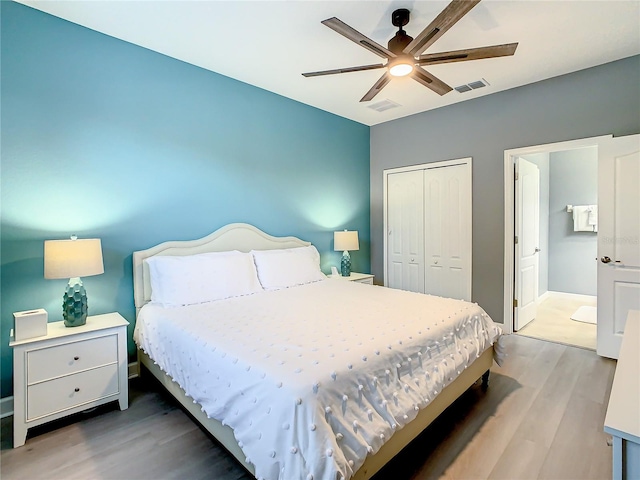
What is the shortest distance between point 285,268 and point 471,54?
232 centimetres

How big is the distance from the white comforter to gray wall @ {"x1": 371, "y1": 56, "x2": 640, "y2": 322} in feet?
5.57

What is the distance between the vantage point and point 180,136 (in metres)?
2.99

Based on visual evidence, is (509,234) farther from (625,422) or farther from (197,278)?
(197,278)

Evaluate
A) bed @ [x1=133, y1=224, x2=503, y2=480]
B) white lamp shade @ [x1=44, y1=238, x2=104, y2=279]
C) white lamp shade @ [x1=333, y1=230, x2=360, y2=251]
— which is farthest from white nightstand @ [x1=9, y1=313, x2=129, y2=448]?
white lamp shade @ [x1=333, y1=230, x2=360, y2=251]

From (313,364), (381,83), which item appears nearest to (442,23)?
(381,83)

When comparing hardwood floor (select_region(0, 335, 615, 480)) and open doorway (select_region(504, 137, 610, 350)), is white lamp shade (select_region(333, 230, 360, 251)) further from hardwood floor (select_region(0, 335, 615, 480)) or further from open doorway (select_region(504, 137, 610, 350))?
hardwood floor (select_region(0, 335, 615, 480))

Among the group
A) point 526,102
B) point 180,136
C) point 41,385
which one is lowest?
point 41,385

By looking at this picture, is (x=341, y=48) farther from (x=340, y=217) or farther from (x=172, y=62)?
(x=340, y=217)

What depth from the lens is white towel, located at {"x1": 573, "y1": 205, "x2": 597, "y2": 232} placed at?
519cm

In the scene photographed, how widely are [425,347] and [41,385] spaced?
7.69 ft

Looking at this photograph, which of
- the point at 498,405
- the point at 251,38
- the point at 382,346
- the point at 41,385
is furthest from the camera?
the point at 251,38

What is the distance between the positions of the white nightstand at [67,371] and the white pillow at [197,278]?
0.39m

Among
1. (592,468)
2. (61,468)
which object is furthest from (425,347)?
(61,468)

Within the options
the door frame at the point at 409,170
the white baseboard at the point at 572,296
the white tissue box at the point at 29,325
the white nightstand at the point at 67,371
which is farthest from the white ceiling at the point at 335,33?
the white baseboard at the point at 572,296
